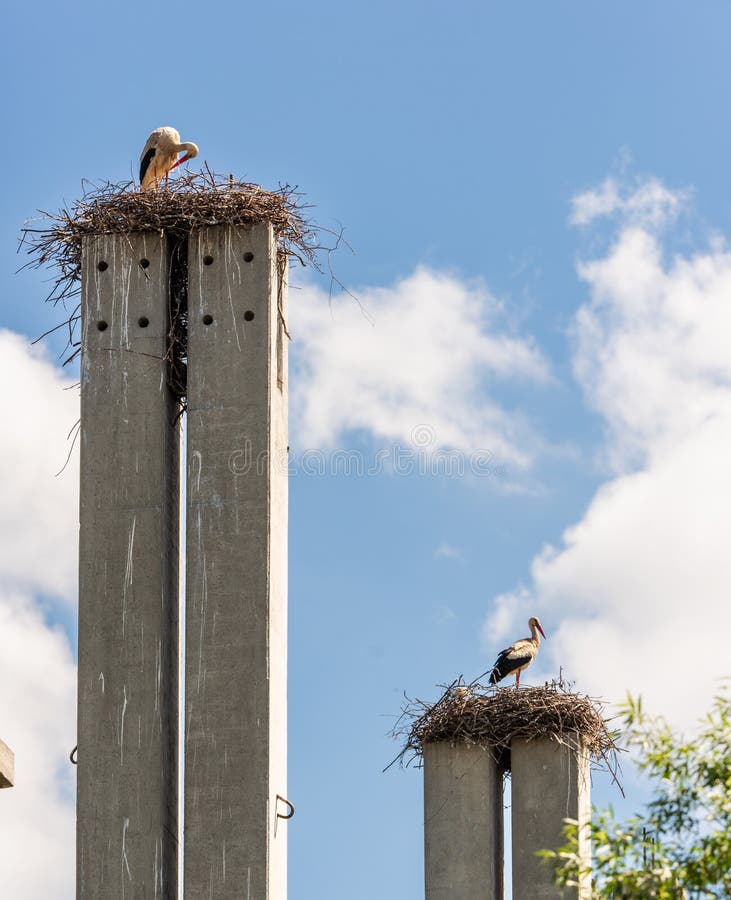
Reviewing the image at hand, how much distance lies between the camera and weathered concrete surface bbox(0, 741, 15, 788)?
15.8m

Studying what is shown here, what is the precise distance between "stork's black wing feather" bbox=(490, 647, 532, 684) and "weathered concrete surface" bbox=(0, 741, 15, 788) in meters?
8.94

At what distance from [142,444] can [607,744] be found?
607 centimetres

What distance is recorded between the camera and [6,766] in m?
15.9

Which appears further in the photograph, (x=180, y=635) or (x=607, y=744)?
(x=607, y=744)

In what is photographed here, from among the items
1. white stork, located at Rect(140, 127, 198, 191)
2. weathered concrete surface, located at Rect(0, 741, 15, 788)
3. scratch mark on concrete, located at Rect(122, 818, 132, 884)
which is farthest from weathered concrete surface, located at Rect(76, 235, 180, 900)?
weathered concrete surface, located at Rect(0, 741, 15, 788)

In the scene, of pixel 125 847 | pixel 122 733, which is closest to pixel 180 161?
pixel 122 733

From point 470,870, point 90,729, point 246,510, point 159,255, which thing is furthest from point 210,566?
point 470,870

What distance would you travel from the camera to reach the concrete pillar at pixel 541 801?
70.8 feet

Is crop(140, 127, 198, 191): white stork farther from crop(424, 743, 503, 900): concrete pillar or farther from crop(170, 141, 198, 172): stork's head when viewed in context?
crop(424, 743, 503, 900): concrete pillar

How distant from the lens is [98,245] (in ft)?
68.8

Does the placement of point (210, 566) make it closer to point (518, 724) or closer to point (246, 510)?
point (246, 510)

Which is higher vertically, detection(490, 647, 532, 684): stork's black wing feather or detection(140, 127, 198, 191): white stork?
detection(140, 127, 198, 191): white stork

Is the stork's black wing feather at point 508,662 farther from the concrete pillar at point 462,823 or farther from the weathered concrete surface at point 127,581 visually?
the weathered concrete surface at point 127,581

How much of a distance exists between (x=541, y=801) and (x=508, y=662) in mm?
2803
